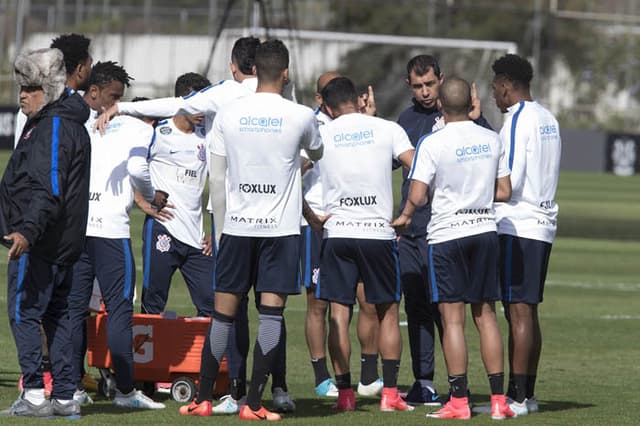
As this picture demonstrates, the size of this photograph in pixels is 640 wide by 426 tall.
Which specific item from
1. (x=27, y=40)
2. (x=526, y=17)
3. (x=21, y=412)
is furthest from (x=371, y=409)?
(x=526, y=17)

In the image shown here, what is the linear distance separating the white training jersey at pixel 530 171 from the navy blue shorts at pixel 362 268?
2.62 feet

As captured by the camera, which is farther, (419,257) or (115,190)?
(419,257)

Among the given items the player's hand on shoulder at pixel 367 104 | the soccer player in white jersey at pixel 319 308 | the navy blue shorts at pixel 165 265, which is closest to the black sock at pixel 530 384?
the soccer player in white jersey at pixel 319 308

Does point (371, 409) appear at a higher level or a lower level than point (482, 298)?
lower

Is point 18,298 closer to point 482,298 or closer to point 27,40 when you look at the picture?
point 482,298

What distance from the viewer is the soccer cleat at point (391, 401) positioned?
8.94 meters

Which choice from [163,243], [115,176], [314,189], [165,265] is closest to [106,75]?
[115,176]

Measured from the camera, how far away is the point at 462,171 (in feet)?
28.2

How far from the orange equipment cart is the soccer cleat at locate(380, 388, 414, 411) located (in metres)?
1.06

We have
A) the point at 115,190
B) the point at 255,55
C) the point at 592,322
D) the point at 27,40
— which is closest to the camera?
the point at 255,55

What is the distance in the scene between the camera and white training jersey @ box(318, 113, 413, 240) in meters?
8.80

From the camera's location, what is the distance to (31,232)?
24.8 feet

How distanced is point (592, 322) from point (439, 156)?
638 cm

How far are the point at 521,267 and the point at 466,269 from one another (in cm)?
58
